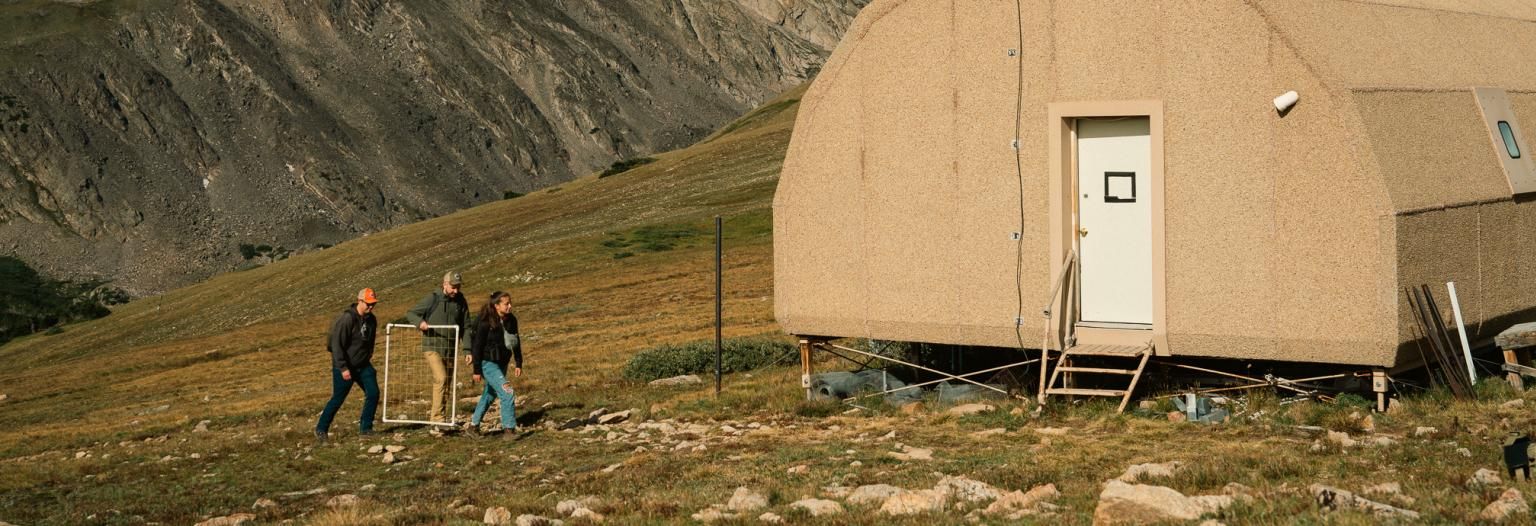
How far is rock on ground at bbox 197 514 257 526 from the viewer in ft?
41.4

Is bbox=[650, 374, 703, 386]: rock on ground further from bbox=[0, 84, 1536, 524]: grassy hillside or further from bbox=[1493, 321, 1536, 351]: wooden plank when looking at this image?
bbox=[1493, 321, 1536, 351]: wooden plank

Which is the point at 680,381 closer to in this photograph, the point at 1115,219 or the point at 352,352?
the point at 352,352

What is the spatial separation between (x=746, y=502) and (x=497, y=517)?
1797 millimetres

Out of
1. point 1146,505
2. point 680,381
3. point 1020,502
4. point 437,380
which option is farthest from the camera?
point 680,381

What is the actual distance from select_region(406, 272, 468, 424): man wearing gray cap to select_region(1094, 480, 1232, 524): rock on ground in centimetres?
1074

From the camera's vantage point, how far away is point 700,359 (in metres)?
24.2

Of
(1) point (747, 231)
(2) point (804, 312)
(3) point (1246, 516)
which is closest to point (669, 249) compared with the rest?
(1) point (747, 231)

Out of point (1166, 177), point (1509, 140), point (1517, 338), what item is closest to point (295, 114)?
point (1166, 177)

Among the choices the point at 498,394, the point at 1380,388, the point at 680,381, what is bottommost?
the point at 680,381

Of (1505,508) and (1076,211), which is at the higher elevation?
(1076,211)

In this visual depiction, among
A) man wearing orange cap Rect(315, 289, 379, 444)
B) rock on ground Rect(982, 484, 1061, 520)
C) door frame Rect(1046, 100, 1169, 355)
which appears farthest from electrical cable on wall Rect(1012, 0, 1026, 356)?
man wearing orange cap Rect(315, 289, 379, 444)

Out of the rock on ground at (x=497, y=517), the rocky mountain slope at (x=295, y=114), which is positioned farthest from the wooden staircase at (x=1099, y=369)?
the rocky mountain slope at (x=295, y=114)

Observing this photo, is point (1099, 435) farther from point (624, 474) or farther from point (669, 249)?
point (669, 249)

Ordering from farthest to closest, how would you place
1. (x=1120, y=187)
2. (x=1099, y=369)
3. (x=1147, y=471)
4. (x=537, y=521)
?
(x=1120, y=187), (x=1099, y=369), (x=1147, y=471), (x=537, y=521)
